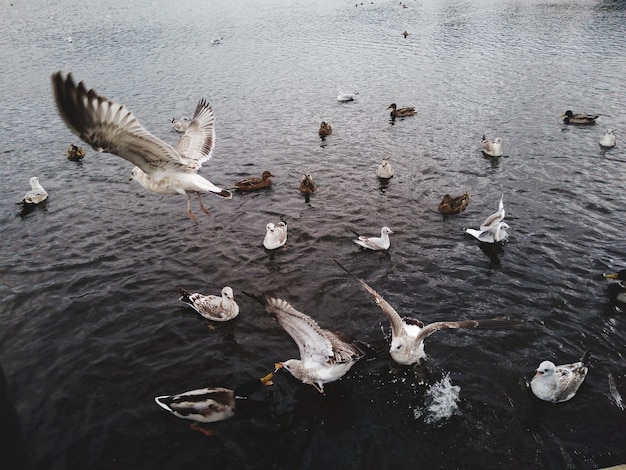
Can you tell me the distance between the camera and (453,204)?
1428cm

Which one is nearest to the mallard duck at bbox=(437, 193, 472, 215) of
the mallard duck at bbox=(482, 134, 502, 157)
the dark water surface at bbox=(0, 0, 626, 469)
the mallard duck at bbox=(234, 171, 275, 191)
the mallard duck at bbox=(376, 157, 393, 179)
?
the dark water surface at bbox=(0, 0, 626, 469)

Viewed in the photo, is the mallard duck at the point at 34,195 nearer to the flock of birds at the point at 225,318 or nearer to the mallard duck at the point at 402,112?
the flock of birds at the point at 225,318

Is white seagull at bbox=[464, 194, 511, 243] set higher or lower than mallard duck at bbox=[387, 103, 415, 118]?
lower

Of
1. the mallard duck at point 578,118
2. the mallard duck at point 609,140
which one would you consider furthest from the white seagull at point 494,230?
the mallard duck at point 578,118

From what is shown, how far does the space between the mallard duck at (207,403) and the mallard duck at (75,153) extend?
15.9 metres

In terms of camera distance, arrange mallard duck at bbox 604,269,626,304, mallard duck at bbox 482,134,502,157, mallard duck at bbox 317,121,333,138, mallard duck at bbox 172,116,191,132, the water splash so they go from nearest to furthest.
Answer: the water splash, mallard duck at bbox 604,269,626,304, mallard duck at bbox 482,134,502,157, mallard duck at bbox 317,121,333,138, mallard duck at bbox 172,116,191,132

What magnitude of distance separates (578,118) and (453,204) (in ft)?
41.9

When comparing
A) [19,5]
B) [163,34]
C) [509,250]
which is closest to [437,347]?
[509,250]

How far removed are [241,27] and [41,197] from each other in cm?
5145

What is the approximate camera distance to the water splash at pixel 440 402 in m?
7.86

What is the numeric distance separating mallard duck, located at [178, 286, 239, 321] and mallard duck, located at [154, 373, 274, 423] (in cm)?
247

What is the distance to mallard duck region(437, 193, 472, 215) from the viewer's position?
→ 14250 millimetres

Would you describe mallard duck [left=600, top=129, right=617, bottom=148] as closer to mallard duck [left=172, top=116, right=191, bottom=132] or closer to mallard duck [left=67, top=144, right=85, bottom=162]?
mallard duck [left=172, top=116, right=191, bottom=132]

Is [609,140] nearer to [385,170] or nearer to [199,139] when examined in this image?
[385,170]
